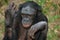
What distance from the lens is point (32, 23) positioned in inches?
181

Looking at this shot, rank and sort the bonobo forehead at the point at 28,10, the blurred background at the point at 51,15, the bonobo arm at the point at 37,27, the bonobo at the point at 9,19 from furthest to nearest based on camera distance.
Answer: the blurred background at the point at 51,15
the bonobo at the point at 9,19
the bonobo forehead at the point at 28,10
the bonobo arm at the point at 37,27

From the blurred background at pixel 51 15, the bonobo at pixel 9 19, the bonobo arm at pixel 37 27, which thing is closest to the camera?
the bonobo arm at pixel 37 27

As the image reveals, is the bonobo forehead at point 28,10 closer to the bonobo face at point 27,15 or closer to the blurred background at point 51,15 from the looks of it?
the bonobo face at point 27,15

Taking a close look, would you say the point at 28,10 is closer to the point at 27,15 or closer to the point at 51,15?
the point at 27,15

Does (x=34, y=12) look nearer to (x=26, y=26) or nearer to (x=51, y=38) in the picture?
(x=26, y=26)

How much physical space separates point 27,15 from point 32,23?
0.45 ft

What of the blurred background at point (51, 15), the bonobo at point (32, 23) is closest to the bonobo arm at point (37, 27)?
the bonobo at point (32, 23)

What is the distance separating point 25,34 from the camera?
4.73 metres

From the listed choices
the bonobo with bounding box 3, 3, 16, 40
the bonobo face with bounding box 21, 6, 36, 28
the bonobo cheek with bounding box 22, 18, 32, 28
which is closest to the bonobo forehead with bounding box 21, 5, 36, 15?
the bonobo face with bounding box 21, 6, 36, 28

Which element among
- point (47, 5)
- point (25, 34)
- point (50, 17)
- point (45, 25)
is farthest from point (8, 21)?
point (47, 5)

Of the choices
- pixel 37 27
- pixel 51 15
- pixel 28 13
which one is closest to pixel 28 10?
pixel 28 13

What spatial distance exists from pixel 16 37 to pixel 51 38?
123cm

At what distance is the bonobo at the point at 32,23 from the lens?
445 cm

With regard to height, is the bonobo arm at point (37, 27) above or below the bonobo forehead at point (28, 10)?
below
